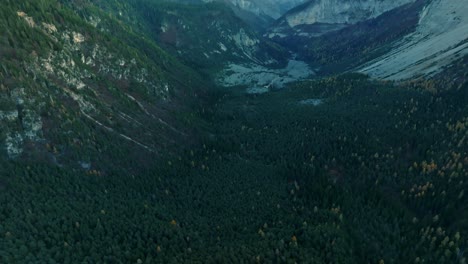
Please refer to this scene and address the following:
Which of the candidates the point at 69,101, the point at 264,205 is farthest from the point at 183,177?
the point at 69,101

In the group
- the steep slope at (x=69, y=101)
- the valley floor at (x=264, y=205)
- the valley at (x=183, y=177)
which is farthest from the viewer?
the steep slope at (x=69, y=101)

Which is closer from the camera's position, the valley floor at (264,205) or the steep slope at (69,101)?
the valley floor at (264,205)

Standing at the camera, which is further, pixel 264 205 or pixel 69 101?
pixel 69 101

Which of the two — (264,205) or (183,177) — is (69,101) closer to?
(183,177)

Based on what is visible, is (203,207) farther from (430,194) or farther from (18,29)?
(18,29)

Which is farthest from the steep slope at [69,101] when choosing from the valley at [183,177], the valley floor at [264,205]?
the valley floor at [264,205]

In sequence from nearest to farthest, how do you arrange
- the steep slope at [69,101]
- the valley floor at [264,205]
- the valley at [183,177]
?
the valley floor at [264,205]
the valley at [183,177]
the steep slope at [69,101]

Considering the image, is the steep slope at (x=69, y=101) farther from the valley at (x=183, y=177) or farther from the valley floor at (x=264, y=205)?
the valley floor at (x=264, y=205)

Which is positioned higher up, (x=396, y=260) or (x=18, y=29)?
(x=18, y=29)

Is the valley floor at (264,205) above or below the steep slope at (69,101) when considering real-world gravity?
below

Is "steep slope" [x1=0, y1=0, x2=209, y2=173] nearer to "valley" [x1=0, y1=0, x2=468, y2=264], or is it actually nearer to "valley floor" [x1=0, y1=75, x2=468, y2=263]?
"valley" [x1=0, y1=0, x2=468, y2=264]

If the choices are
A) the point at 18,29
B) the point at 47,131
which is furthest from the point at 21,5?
the point at 47,131
